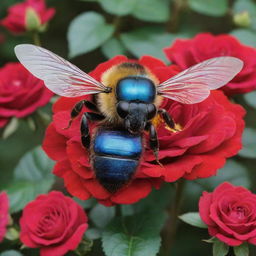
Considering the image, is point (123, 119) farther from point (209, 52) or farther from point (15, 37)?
point (15, 37)

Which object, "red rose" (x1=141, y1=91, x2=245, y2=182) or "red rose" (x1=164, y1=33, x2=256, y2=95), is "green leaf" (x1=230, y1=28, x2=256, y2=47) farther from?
"red rose" (x1=141, y1=91, x2=245, y2=182)

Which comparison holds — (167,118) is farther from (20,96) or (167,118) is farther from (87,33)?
(87,33)

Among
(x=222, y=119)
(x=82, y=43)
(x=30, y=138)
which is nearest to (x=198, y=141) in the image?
(x=222, y=119)

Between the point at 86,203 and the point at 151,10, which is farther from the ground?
the point at 151,10

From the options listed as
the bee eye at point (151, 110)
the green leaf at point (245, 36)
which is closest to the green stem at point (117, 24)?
the green leaf at point (245, 36)

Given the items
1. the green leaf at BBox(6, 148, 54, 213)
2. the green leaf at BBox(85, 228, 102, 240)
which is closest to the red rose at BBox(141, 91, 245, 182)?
the green leaf at BBox(85, 228, 102, 240)

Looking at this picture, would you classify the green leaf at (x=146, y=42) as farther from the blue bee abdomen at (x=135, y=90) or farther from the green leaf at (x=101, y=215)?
the blue bee abdomen at (x=135, y=90)

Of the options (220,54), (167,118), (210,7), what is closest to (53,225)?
(167,118)

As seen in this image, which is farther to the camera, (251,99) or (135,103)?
(251,99)
